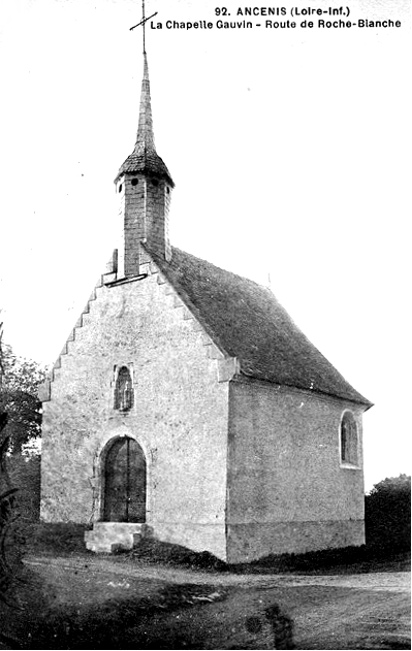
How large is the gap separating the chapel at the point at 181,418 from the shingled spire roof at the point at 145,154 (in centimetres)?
4

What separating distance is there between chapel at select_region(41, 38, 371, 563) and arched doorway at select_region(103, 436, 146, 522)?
0.12 ft

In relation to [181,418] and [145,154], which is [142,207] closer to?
[145,154]

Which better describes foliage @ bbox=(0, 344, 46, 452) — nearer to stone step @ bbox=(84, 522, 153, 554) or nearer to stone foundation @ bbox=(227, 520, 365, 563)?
stone step @ bbox=(84, 522, 153, 554)

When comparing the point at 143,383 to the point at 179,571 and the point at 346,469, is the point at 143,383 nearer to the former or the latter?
the point at 179,571

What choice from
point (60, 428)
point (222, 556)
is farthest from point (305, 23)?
point (60, 428)

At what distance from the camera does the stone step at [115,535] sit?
16.9 m

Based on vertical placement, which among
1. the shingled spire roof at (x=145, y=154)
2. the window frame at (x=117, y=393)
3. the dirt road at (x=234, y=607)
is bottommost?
the dirt road at (x=234, y=607)

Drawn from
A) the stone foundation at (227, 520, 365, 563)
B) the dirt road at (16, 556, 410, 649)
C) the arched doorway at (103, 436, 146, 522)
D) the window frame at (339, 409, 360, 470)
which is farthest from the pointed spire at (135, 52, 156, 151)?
the dirt road at (16, 556, 410, 649)

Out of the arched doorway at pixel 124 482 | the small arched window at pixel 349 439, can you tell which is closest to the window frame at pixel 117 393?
the arched doorway at pixel 124 482

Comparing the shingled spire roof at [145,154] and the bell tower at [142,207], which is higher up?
the shingled spire roof at [145,154]

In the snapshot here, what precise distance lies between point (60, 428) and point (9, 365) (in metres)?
3.48

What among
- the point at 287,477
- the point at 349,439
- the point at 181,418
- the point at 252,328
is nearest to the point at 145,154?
the point at 252,328

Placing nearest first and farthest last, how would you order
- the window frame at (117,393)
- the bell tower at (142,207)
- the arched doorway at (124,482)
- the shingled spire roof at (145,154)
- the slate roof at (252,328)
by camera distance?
1. the arched doorway at (124,482)
2. the slate roof at (252,328)
3. the window frame at (117,393)
4. the bell tower at (142,207)
5. the shingled spire roof at (145,154)

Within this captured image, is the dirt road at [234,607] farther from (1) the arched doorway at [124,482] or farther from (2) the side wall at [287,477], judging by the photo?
(1) the arched doorway at [124,482]
